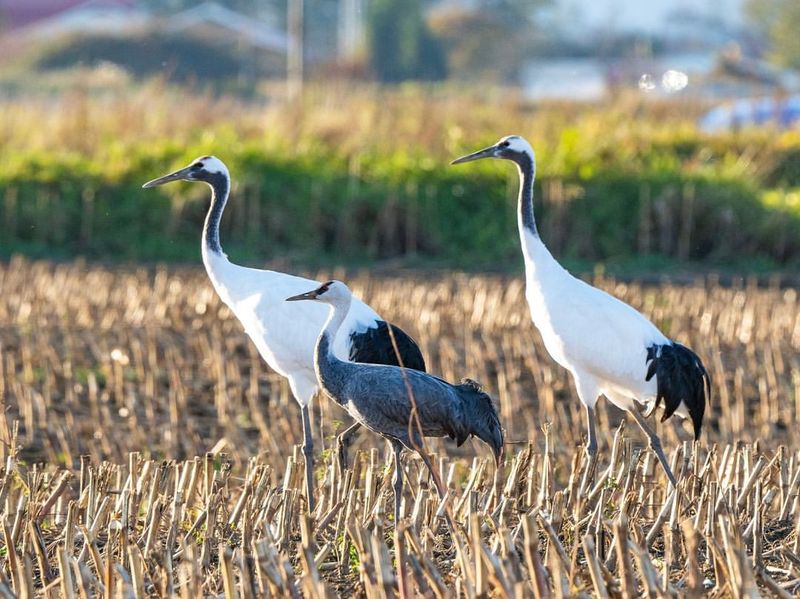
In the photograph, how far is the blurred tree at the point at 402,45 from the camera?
45.7 metres

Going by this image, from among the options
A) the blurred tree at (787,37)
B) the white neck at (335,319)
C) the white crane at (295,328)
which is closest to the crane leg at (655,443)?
the white crane at (295,328)

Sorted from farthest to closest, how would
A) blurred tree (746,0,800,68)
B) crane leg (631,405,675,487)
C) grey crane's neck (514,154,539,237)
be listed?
1. blurred tree (746,0,800,68)
2. grey crane's neck (514,154,539,237)
3. crane leg (631,405,675,487)

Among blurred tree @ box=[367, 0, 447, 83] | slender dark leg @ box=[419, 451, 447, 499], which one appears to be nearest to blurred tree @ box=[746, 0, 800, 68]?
blurred tree @ box=[367, 0, 447, 83]

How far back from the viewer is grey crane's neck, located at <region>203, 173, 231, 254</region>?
23.2ft

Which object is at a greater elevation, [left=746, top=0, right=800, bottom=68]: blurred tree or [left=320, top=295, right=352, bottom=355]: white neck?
[left=746, top=0, right=800, bottom=68]: blurred tree

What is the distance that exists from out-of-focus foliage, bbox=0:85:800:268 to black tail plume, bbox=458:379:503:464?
981cm

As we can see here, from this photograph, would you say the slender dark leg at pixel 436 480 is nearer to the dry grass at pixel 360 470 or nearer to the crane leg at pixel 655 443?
the dry grass at pixel 360 470

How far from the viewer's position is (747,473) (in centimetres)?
543

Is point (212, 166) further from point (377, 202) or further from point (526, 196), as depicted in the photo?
point (377, 202)

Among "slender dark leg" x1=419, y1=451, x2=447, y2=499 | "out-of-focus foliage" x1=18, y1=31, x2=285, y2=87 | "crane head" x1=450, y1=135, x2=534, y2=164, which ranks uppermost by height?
"out-of-focus foliage" x1=18, y1=31, x2=285, y2=87

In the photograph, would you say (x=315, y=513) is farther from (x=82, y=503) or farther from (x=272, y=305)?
(x=272, y=305)

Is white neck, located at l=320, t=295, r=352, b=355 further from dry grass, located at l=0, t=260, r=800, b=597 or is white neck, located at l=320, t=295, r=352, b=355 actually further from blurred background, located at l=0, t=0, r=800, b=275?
blurred background, located at l=0, t=0, r=800, b=275

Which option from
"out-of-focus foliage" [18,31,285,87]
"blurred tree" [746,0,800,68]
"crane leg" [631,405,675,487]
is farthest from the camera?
"blurred tree" [746,0,800,68]

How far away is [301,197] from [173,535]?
1161cm
